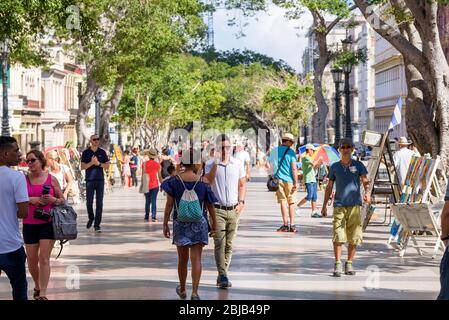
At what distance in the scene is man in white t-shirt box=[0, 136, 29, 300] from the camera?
31.0ft

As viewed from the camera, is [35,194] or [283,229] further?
[283,229]

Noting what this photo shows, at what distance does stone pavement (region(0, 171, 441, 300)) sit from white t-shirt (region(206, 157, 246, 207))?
0.96 meters

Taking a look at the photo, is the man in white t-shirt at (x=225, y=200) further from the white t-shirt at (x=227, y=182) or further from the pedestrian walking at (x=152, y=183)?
the pedestrian walking at (x=152, y=183)

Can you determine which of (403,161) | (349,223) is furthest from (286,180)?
(349,223)

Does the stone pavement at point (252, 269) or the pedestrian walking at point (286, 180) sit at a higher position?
the pedestrian walking at point (286, 180)

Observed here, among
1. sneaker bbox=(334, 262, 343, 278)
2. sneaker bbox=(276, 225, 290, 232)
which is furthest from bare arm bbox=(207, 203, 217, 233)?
sneaker bbox=(276, 225, 290, 232)

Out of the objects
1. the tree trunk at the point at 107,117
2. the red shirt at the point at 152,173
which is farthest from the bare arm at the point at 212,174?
the tree trunk at the point at 107,117

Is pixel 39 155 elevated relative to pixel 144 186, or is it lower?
elevated

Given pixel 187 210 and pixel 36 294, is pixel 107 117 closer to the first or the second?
pixel 36 294

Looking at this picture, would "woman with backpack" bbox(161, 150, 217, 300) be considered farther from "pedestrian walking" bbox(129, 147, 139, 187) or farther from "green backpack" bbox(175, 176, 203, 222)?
"pedestrian walking" bbox(129, 147, 139, 187)

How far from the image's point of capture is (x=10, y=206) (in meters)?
9.57

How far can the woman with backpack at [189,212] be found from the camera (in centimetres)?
1212

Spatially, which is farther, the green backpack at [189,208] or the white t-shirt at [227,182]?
the white t-shirt at [227,182]

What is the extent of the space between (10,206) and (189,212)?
287cm
